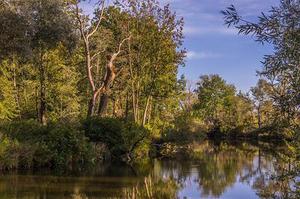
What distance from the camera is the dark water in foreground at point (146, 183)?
14.1 meters

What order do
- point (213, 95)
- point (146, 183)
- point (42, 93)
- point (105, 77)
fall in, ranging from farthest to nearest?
point (213, 95) < point (42, 93) < point (105, 77) < point (146, 183)

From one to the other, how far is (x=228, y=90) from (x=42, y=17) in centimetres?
7104

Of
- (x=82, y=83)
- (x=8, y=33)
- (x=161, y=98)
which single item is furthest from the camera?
(x=82, y=83)

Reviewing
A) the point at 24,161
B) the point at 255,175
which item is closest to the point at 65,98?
the point at 24,161

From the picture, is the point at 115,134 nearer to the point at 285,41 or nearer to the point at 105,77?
the point at 105,77

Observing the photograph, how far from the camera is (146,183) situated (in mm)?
17547

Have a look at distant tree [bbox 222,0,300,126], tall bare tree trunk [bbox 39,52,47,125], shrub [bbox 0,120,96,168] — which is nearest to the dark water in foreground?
shrub [bbox 0,120,96,168]

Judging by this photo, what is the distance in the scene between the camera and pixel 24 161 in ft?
65.3

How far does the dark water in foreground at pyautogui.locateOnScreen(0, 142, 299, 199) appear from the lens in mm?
14086

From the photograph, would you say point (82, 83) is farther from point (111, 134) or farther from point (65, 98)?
point (111, 134)

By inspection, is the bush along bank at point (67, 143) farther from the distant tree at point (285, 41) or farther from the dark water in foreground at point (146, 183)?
the distant tree at point (285, 41)

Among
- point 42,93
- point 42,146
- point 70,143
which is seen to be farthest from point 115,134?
point 42,93

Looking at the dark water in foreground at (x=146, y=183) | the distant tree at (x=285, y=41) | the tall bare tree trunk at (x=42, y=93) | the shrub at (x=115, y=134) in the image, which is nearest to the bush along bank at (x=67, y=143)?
the shrub at (x=115, y=134)

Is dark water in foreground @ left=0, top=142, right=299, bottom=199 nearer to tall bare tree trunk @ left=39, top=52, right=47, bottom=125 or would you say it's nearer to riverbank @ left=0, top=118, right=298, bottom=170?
riverbank @ left=0, top=118, right=298, bottom=170
